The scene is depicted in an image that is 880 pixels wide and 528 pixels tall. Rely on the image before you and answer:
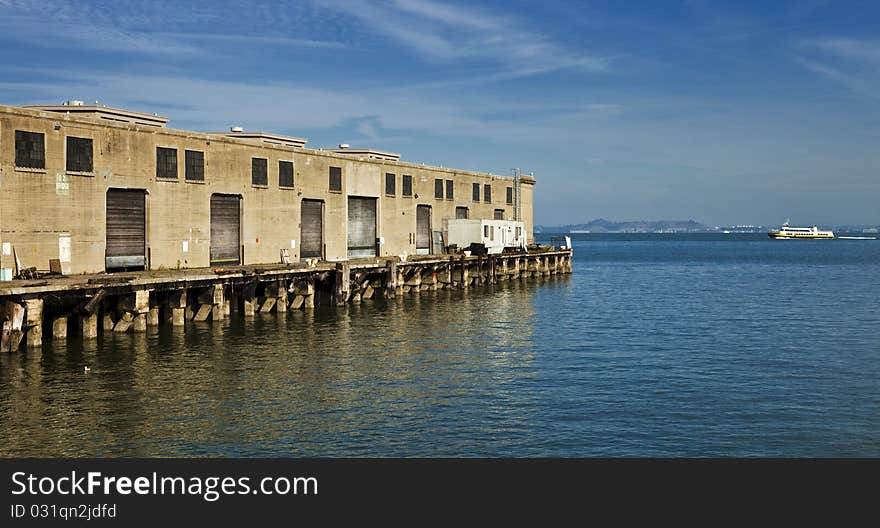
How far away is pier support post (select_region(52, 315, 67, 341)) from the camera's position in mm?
43562

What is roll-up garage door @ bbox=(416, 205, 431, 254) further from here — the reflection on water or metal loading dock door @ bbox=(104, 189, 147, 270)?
metal loading dock door @ bbox=(104, 189, 147, 270)

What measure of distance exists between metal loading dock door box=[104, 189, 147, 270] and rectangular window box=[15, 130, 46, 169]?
5.05 meters

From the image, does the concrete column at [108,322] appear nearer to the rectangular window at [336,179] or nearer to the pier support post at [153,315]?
the pier support post at [153,315]

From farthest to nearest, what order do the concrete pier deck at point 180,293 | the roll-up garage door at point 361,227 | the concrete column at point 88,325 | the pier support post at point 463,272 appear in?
the pier support post at point 463,272 → the roll-up garage door at point 361,227 → the concrete column at point 88,325 → the concrete pier deck at point 180,293

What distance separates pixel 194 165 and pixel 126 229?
22.9 feet

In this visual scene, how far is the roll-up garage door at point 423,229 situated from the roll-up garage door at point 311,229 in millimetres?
16759

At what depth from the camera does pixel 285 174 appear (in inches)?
2596

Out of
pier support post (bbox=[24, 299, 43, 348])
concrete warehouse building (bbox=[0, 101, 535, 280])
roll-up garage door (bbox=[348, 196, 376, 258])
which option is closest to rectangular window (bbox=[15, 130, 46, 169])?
concrete warehouse building (bbox=[0, 101, 535, 280])

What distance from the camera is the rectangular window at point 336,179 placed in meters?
71.7

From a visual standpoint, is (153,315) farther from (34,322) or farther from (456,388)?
(456,388)

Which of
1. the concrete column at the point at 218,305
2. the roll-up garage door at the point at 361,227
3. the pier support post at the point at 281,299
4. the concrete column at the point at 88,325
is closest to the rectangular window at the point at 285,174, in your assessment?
the roll-up garage door at the point at 361,227

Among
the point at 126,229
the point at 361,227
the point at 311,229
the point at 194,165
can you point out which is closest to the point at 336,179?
the point at 311,229

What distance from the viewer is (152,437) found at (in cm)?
2630
